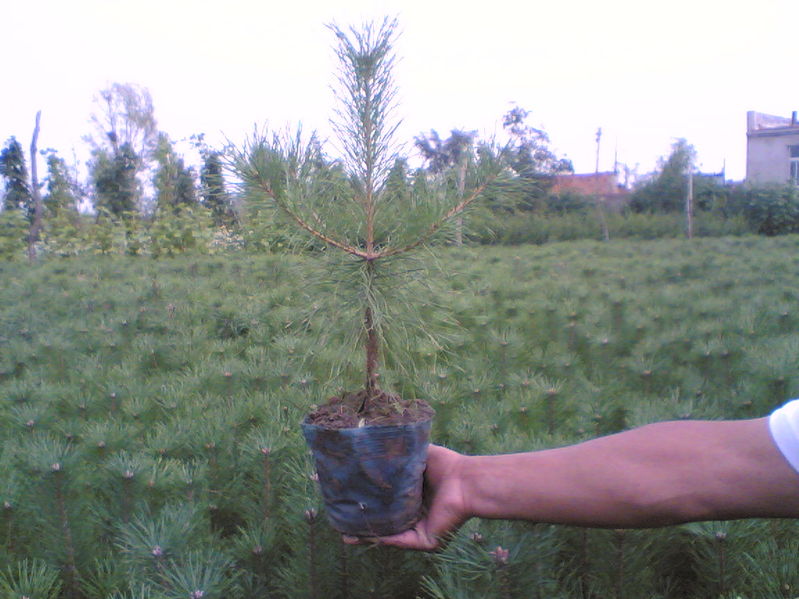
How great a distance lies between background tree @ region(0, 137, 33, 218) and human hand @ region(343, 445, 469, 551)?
52.1ft

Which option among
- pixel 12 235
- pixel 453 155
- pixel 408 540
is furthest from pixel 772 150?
pixel 408 540

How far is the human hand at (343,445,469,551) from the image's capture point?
1148 millimetres

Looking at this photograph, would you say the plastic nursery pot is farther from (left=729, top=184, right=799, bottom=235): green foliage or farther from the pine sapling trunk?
(left=729, top=184, right=799, bottom=235): green foliage

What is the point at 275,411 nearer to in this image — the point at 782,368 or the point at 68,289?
the point at 782,368

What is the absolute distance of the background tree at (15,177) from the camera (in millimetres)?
15734

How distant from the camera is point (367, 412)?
1.15m

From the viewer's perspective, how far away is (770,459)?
3.11 feet

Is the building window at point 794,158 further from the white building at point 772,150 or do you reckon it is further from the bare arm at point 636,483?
the bare arm at point 636,483

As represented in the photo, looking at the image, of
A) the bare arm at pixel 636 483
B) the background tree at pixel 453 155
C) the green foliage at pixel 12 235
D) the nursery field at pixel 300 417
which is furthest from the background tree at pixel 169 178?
the bare arm at pixel 636 483

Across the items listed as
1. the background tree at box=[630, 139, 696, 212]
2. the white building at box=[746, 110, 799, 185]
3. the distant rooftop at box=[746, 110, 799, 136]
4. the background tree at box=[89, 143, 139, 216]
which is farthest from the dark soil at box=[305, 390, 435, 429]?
the distant rooftop at box=[746, 110, 799, 136]

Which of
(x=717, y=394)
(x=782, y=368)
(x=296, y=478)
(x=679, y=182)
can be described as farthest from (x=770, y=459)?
(x=679, y=182)

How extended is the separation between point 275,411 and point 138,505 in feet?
2.09

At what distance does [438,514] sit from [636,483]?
0.35 metres

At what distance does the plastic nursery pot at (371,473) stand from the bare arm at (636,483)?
53mm
